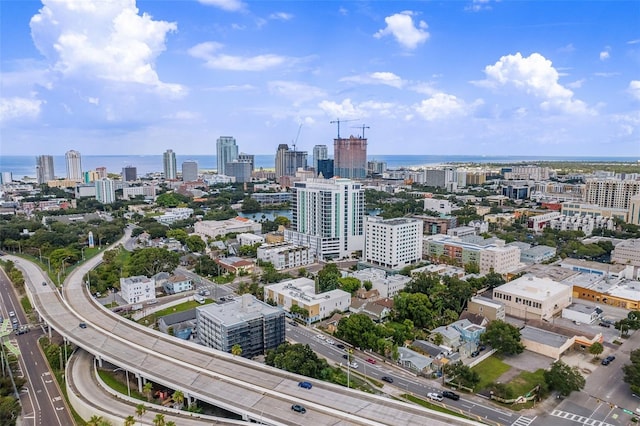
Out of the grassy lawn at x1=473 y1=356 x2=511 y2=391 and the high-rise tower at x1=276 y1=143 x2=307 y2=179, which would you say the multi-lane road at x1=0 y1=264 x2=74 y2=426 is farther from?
the high-rise tower at x1=276 y1=143 x2=307 y2=179

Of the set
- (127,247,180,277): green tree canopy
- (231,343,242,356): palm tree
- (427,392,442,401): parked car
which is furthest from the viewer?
(127,247,180,277): green tree canopy

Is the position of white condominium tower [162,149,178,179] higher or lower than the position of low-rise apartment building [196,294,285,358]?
higher

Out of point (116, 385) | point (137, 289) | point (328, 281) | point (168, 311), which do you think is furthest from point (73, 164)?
point (116, 385)

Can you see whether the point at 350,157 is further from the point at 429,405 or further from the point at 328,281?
the point at 429,405

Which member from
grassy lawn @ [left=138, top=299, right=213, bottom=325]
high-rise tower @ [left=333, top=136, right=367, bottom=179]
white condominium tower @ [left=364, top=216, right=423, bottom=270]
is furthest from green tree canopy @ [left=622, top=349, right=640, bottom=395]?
high-rise tower @ [left=333, top=136, right=367, bottom=179]

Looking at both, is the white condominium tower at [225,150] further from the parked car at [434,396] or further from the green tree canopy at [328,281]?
the parked car at [434,396]

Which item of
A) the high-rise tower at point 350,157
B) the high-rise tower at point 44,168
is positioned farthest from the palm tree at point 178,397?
the high-rise tower at point 350,157

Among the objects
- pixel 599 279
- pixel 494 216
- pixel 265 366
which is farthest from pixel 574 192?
pixel 265 366
